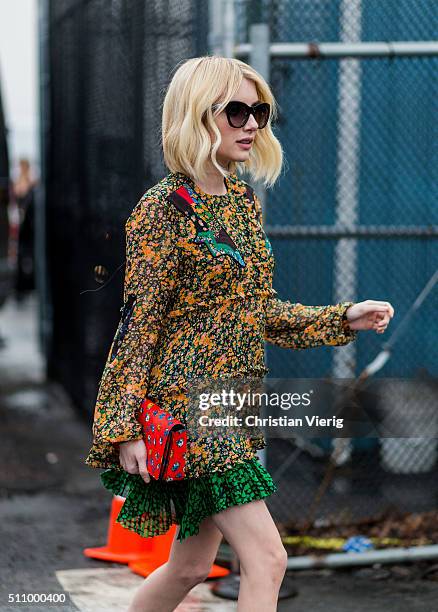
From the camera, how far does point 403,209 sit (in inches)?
249

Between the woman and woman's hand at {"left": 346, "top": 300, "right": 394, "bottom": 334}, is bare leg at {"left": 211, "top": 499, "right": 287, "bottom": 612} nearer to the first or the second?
the woman

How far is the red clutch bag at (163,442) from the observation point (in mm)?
3131

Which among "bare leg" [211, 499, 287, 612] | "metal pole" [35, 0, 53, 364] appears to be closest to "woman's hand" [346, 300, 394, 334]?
"bare leg" [211, 499, 287, 612]

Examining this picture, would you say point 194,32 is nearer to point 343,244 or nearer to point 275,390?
point 343,244

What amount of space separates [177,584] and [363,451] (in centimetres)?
311

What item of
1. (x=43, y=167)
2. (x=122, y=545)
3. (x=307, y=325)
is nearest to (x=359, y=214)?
(x=122, y=545)

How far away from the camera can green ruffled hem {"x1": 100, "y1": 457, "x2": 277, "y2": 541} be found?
319 centimetres

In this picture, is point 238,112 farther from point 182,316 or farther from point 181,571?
point 181,571

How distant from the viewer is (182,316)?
325cm

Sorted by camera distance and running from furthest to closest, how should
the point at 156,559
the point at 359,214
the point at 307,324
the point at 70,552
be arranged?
the point at 359,214 < the point at 70,552 < the point at 156,559 < the point at 307,324

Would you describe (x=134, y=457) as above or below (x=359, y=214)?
below

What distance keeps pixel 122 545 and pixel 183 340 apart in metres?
2.12

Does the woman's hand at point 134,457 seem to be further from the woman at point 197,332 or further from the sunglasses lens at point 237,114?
the sunglasses lens at point 237,114

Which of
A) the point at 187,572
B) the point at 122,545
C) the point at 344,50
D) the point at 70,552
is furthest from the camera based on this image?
the point at 70,552
